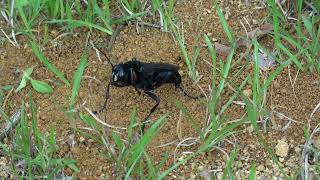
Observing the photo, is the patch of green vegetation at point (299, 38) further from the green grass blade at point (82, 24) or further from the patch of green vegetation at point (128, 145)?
the green grass blade at point (82, 24)

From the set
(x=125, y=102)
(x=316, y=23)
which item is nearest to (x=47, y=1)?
(x=125, y=102)

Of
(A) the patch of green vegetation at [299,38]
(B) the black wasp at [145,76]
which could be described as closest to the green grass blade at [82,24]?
(B) the black wasp at [145,76]

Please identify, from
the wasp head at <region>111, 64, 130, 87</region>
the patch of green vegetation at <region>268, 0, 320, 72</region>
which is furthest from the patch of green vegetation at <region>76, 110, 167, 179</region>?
the patch of green vegetation at <region>268, 0, 320, 72</region>

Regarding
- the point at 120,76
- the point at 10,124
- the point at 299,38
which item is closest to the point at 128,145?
the point at 120,76

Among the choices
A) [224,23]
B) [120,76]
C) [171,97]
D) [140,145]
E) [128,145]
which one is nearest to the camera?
[140,145]

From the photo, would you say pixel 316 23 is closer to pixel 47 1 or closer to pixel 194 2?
pixel 194 2

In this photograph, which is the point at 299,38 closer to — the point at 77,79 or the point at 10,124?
the point at 77,79
